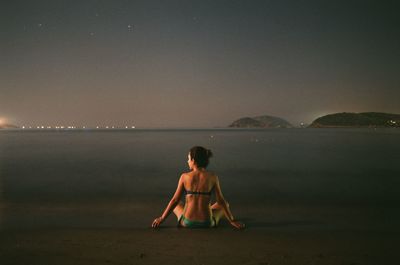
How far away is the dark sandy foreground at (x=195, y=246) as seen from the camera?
Result: 5324 millimetres

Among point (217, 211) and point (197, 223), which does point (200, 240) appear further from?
point (217, 211)

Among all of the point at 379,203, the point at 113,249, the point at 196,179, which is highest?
the point at 196,179

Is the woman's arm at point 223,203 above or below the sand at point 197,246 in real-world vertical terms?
above

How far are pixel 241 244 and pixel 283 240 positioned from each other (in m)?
1.00

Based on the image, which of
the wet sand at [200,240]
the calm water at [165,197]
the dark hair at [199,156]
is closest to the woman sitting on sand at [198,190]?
the dark hair at [199,156]

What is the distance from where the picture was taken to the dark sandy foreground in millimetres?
5324

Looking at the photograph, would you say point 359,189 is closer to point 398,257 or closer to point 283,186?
point 283,186

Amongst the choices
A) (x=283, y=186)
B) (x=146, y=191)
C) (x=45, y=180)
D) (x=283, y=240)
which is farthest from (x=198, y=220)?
(x=45, y=180)

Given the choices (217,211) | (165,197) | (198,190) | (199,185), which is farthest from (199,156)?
(165,197)

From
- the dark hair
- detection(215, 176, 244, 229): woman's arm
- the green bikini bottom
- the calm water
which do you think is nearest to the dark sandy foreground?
the green bikini bottom

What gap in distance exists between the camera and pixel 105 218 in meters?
8.81

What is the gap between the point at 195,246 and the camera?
19.2 ft

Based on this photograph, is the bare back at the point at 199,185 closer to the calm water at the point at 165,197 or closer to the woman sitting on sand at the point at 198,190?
the woman sitting on sand at the point at 198,190

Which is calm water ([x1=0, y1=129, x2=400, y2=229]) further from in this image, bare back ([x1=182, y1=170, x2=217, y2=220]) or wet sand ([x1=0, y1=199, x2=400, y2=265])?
bare back ([x1=182, y1=170, x2=217, y2=220])
